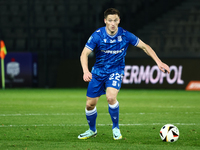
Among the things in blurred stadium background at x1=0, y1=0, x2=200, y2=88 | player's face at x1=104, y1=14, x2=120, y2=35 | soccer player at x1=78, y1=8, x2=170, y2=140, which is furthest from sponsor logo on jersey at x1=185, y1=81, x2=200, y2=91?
player's face at x1=104, y1=14, x2=120, y2=35

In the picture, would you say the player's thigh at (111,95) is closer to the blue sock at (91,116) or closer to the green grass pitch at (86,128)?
the blue sock at (91,116)

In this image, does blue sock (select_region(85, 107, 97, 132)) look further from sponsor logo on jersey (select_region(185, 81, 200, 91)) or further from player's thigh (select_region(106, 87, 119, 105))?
sponsor logo on jersey (select_region(185, 81, 200, 91))

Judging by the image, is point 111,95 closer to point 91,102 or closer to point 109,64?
point 91,102

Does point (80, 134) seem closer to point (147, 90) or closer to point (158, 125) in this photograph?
point (158, 125)

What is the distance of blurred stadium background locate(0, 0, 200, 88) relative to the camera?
22.0m

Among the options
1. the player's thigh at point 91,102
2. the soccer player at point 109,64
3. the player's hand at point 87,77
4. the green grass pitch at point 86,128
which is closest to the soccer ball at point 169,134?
the green grass pitch at point 86,128

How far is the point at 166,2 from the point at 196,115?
57.3ft

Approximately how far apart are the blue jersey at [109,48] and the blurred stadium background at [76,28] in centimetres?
1439

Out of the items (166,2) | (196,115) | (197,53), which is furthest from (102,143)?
(166,2)

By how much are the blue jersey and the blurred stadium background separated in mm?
14392

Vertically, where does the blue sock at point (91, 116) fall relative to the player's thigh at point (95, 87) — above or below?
below

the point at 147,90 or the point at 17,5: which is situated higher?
the point at 17,5

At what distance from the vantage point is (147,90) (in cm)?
1912

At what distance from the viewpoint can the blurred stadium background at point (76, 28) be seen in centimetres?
2195
